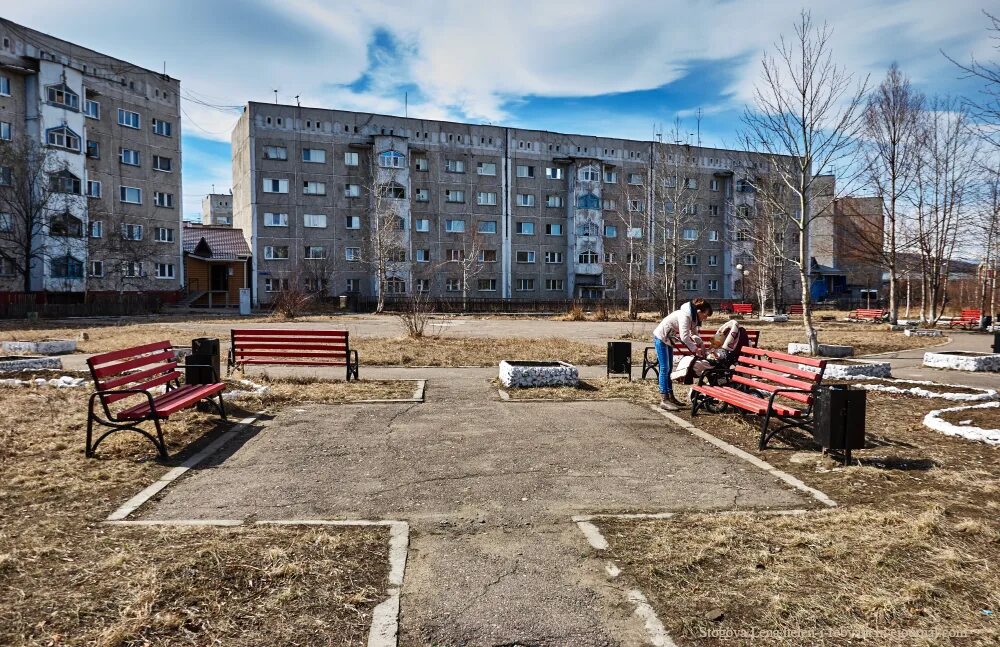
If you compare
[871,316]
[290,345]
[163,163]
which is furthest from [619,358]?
[163,163]

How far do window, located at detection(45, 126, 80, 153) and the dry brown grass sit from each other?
45944 millimetres

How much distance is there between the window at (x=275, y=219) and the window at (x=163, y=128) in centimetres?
929

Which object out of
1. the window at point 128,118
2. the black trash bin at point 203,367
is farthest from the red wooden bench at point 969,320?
the window at point 128,118

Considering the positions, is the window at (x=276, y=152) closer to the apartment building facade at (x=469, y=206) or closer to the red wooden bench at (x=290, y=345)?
the apartment building facade at (x=469, y=206)

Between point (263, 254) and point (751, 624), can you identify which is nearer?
point (751, 624)

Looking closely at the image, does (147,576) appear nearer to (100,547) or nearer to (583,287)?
(100,547)

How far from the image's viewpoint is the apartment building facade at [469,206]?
5194 cm

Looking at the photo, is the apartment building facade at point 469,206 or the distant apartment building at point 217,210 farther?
the distant apartment building at point 217,210

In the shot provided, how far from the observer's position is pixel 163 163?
162ft

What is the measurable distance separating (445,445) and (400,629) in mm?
3741

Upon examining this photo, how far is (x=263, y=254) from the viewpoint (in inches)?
2034

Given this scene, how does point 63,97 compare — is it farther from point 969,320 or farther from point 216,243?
point 969,320

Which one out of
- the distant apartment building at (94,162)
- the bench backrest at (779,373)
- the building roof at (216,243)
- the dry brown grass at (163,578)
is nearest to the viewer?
the dry brown grass at (163,578)

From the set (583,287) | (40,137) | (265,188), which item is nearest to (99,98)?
(40,137)
